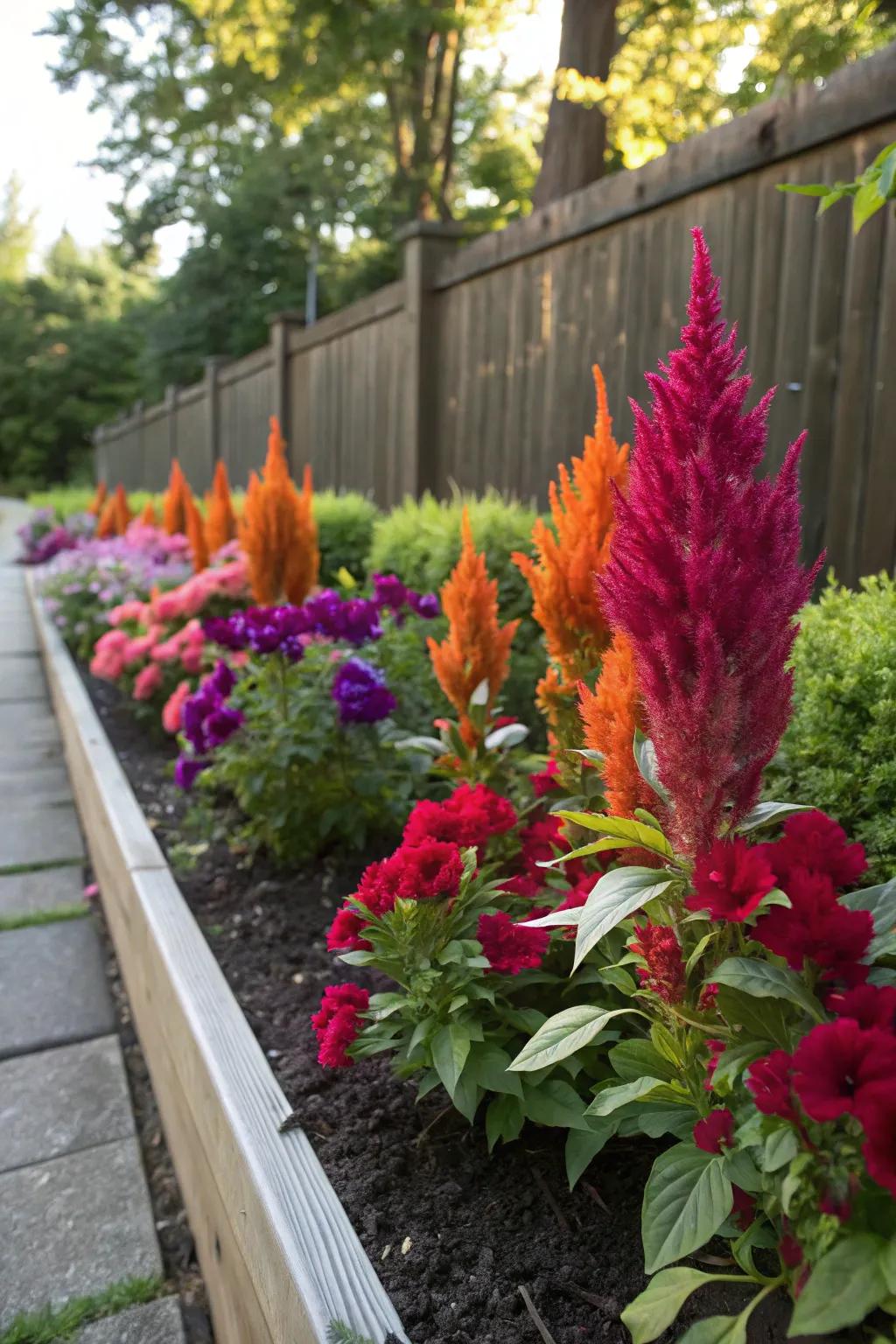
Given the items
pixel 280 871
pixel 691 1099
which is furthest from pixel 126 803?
pixel 691 1099

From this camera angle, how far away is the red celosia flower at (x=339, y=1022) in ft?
5.41

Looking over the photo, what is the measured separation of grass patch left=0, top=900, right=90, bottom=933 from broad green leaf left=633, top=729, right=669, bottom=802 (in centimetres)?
290

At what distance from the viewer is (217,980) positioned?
236cm

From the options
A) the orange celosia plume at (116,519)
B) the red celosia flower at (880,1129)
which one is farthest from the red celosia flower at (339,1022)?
the orange celosia plume at (116,519)

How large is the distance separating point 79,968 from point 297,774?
1.02 meters

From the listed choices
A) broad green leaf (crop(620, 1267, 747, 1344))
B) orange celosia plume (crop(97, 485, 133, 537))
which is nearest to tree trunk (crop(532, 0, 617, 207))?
orange celosia plume (crop(97, 485, 133, 537))

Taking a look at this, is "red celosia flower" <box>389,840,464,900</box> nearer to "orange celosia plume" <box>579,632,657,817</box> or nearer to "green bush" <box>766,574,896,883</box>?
"orange celosia plume" <box>579,632,657,817</box>

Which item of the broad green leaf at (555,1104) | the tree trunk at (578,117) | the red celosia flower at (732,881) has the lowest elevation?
the broad green leaf at (555,1104)

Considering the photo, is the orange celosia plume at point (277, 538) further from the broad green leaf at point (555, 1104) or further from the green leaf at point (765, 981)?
the green leaf at point (765, 981)

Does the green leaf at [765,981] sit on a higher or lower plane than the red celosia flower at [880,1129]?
higher

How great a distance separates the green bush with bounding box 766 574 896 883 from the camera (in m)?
1.85

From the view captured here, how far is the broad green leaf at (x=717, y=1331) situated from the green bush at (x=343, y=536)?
581cm

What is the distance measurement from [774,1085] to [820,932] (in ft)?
0.59

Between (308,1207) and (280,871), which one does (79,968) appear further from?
(308,1207)
